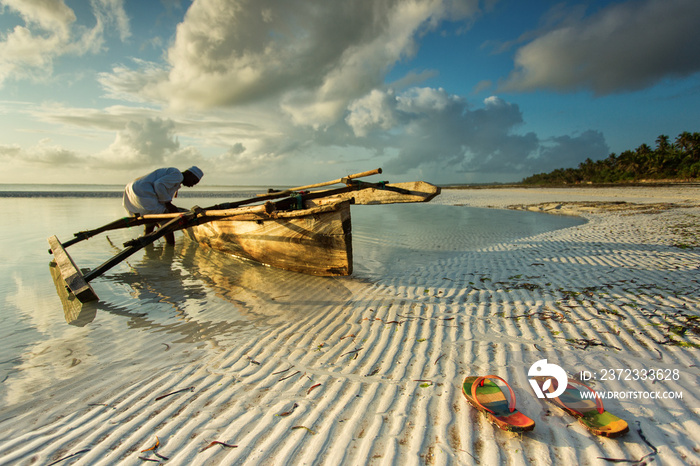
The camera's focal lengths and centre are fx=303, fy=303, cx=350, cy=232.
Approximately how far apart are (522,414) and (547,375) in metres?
0.73

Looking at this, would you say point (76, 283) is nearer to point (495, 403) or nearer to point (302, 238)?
point (302, 238)

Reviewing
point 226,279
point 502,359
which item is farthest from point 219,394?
point 226,279

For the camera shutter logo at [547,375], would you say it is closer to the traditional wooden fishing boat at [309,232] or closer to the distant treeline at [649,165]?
the traditional wooden fishing boat at [309,232]

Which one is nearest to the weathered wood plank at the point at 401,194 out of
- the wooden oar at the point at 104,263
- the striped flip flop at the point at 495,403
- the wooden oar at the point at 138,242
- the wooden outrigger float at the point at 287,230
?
the wooden outrigger float at the point at 287,230

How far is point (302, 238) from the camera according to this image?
6.24 m

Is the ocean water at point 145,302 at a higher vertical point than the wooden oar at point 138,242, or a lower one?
lower

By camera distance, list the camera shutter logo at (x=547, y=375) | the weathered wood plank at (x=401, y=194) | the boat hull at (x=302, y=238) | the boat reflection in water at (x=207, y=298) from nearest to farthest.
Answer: the camera shutter logo at (x=547, y=375), the boat reflection in water at (x=207, y=298), the boat hull at (x=302, y=238), the weathered wood plank at (x=401, y=194)

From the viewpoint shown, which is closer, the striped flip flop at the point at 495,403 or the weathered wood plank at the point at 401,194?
the striped flip flop at the point at 495,403

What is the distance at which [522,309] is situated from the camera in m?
4.22

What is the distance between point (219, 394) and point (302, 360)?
0.85m

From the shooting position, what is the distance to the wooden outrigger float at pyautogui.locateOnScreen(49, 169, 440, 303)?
18.6ft

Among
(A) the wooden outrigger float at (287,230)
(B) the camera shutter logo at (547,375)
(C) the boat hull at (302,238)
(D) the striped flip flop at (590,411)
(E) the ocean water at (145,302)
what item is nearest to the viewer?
(D) the striped flip flop at (590,411)

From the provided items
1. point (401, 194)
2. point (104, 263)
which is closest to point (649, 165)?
point (401, 194)

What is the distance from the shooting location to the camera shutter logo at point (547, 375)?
7.93 ft
